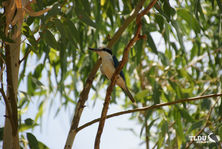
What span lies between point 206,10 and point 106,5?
7.37 ft

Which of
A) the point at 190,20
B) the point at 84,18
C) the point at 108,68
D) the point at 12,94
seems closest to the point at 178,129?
the point at 108,68

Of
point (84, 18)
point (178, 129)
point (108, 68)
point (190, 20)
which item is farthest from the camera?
point (108, 68)

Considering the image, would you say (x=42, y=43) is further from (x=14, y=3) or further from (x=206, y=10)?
(x=206, y=10)

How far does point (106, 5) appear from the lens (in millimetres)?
2436

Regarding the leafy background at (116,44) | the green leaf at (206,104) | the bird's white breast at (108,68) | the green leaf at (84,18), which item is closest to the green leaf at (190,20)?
the leafy background at (116,44)

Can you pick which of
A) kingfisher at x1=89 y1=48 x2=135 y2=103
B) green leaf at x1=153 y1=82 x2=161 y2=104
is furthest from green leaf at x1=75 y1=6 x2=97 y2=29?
green leaf at x1=153 y1=82 x2=161 y2=104

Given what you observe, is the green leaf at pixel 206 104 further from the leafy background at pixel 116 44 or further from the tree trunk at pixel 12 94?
the tree trunk at pixel 12 94

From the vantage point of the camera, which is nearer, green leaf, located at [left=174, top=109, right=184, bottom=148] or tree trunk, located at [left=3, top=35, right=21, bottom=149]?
tree trunk, located at [left=3, top=35, right=21, bottom=149]

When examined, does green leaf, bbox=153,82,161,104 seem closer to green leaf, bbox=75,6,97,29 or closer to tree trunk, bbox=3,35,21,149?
green leaf, bbox=75,6,97,29

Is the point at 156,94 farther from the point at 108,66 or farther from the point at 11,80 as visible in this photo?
the point at 11,80

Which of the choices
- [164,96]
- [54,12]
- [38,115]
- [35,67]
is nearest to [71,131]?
[54,12]
